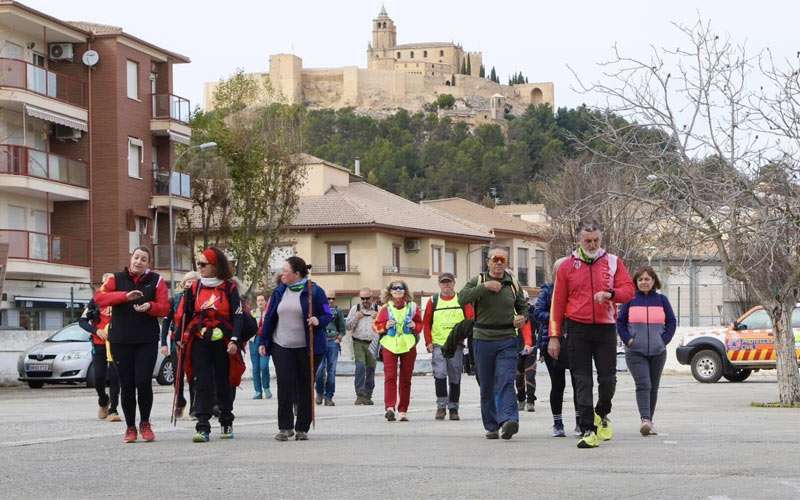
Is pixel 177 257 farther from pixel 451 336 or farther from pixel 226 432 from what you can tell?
pixel 226 432

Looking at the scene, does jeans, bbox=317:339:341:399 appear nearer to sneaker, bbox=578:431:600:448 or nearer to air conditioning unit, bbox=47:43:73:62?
sneaker, bbox=578:431:600:448

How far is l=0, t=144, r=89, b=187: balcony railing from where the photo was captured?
46250mm

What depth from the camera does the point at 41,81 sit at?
4738 cm

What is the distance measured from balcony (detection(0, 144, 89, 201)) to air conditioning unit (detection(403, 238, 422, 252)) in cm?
2334

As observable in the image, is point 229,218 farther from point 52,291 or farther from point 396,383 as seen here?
point 396,383

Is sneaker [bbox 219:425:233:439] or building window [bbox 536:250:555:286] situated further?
building window [bbox 536:250:555:286]

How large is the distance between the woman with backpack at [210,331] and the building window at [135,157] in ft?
130

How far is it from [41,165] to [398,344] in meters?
31.9

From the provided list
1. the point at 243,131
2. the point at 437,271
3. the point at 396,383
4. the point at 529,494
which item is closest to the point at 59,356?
the point at 396,383

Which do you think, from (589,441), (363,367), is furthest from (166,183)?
(589,441)

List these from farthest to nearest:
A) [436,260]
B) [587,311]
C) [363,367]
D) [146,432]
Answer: [436,260]
[363,367]
[146,432]
[587,311]

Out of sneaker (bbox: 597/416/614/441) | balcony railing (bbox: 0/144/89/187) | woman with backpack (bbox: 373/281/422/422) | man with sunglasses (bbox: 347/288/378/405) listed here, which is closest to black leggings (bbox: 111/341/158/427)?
sneaker (bbox: 597/416/614/441)

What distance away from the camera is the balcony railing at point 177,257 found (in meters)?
55.8

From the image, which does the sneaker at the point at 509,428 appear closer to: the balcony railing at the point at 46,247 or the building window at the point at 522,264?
the balcony railing at the point at 46,247
